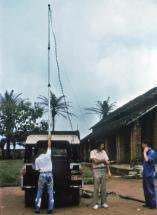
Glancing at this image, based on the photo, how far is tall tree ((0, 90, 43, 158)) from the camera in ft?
223

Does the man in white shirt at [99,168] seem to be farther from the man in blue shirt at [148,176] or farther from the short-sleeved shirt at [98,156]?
the man in blue shirt at [148,176]

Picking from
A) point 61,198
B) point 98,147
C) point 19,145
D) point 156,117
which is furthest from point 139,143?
point 19,145

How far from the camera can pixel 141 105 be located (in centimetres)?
3850

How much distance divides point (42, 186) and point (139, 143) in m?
20.9

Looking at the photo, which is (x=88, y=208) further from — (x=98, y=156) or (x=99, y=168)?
(x=98, y=156)

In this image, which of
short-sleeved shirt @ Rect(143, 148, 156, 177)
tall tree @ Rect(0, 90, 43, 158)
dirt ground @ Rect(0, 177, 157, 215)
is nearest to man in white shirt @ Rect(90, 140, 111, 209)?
dirt ground @ Rect(0, 177, 157, 215)

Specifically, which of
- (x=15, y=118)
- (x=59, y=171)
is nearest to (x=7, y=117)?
(x=15, y=118)

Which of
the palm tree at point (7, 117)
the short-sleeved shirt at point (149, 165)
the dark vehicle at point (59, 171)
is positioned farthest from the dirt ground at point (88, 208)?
the palm tree at point (7, 117)

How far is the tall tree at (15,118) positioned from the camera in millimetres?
67875

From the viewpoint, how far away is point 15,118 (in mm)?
68750

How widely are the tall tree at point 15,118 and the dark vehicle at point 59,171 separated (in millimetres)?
52508

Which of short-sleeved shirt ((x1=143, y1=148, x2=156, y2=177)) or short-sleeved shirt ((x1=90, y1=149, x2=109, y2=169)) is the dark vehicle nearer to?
short-sleeved shirt ((x1=90, y1=149, x2=109, y2=169))

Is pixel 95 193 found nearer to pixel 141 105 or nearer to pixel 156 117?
pixel 156 117

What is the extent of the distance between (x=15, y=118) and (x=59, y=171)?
5559 centimetres
